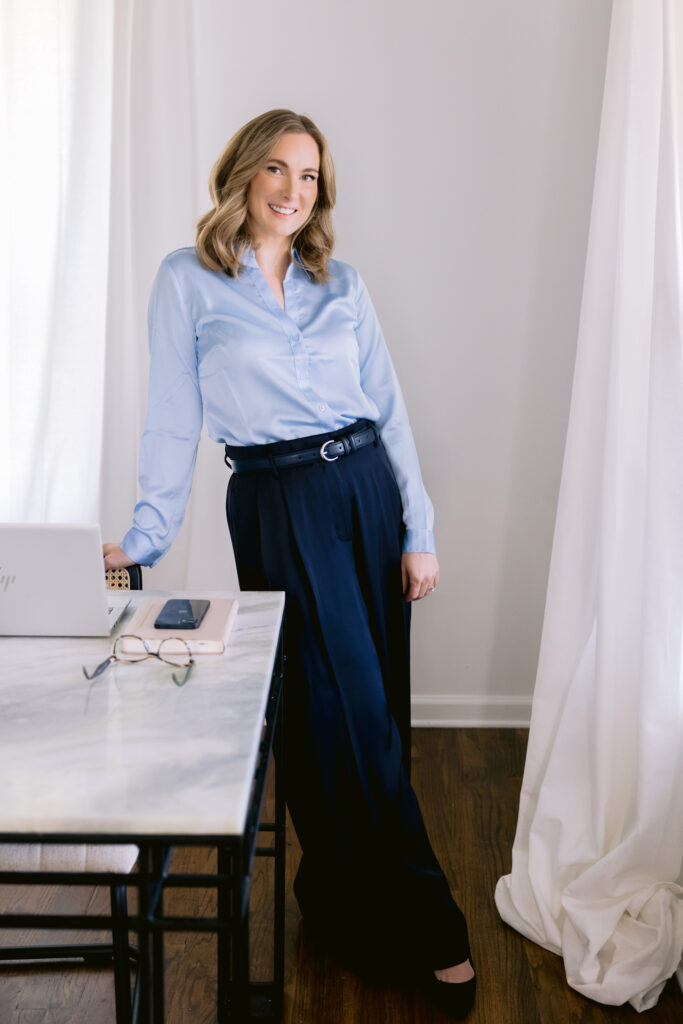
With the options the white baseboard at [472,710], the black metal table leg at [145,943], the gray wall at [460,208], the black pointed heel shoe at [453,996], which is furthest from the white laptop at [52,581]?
the white baseboard at [472,710]

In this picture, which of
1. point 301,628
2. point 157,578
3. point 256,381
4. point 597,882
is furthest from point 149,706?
point 157,578

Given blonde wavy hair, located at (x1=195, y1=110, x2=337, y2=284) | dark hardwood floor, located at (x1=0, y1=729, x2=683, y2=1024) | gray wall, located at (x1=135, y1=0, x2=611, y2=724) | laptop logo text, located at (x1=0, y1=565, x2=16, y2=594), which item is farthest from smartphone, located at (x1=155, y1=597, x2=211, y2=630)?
gray wall, located at (x1=135, y1=0, x2=611, y2=724)

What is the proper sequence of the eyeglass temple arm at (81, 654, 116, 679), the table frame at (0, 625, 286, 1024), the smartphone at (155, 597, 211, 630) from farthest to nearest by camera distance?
the smartphone at (155, 597, 211, 630), the eyeglass temple arm at (81, 654, 116, 679), the table frame at (0, 625, 286, 1024)

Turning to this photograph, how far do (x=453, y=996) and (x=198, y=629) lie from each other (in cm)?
90

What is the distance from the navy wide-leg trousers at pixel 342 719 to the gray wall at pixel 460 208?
883mm

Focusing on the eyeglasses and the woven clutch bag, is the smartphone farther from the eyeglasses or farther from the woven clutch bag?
the woven clutch bag

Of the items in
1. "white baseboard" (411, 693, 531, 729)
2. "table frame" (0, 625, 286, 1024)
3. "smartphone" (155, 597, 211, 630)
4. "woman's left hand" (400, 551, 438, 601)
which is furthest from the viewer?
"white baseboard" (411, 693, 531, 729)

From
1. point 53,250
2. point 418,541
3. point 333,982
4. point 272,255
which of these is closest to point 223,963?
point 333,982

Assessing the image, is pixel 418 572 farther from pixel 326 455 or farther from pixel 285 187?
pixel 285 187

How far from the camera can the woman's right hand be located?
1761mm

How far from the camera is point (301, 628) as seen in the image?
1.83 meters

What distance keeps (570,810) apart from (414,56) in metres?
1.94

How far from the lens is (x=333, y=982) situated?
1825mm

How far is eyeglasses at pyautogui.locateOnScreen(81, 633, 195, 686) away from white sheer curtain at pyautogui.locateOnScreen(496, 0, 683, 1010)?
87 centimetres
